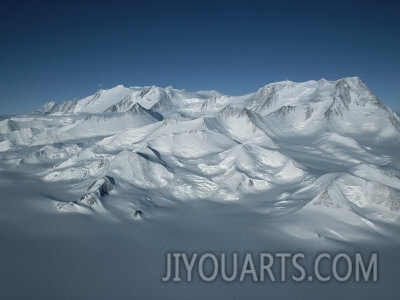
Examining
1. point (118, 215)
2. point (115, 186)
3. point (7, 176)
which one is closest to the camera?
point (118, 215)

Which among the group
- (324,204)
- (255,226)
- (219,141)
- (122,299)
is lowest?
(122,299)

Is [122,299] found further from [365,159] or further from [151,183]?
[365,159]

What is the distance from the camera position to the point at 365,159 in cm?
16150

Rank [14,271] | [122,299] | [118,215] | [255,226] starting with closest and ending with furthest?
[122,299]
[14,271]
[255,226]
[118,215]

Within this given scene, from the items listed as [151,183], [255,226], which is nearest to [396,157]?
[255,226]

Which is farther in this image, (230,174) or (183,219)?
(230,174)

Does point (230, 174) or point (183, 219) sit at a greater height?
point (230, 174)

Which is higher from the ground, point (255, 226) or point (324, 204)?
point (324, 204)

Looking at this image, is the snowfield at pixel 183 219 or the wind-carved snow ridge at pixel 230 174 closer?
the snowfield at pixel 183 219

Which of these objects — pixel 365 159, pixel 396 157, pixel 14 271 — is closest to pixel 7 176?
pixel 14 271

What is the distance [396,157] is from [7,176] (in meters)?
216

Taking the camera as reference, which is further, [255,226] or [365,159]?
[365,159]

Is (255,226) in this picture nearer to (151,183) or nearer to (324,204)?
(324,204)

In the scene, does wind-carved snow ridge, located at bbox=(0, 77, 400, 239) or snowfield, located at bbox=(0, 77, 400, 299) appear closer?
snowfield, located at bbox=(0, 77, 400, 299)
